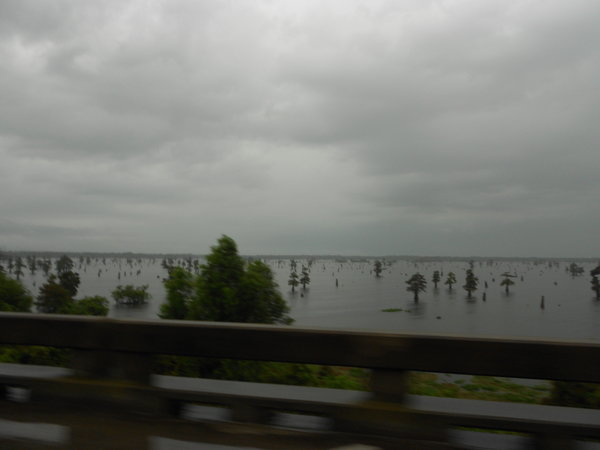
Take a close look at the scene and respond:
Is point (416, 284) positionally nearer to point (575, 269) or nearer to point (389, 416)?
point (575, 269)

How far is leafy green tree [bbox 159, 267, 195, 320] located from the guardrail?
1111 inches

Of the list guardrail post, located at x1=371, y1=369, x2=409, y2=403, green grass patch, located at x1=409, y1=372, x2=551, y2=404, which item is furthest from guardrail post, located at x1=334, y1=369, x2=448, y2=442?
green grass patch, located at x1=409, y1=372, x2=551, y2=404

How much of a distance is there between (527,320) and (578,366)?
6011cm

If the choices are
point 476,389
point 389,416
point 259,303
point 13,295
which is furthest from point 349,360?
point 13,295

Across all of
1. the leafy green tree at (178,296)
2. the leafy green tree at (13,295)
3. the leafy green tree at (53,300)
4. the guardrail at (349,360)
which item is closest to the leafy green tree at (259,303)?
the leafy green tree at (178,296)

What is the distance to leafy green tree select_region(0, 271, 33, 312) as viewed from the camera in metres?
37.7

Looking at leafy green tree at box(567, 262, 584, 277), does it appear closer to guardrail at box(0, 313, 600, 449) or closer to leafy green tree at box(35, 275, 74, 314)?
leafy green tree at box(35, 275, 74, 314)

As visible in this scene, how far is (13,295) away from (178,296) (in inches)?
591

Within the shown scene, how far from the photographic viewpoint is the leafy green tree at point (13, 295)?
124 ft

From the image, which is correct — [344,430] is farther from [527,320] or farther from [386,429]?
[527,320]

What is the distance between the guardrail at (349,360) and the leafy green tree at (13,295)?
1453 inches

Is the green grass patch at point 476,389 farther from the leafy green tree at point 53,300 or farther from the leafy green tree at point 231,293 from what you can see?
the leafy green tree at point 53,300

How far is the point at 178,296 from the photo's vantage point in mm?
33719

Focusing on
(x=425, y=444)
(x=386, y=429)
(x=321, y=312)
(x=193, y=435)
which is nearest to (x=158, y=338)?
(x=193, y=435)
